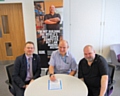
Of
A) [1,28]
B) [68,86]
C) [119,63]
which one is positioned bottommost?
[119,63]

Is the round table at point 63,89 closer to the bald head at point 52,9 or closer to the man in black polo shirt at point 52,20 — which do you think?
the man in black polo shirt at point 52,20

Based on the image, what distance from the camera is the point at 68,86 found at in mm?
1828

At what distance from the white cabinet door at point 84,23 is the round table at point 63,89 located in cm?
226

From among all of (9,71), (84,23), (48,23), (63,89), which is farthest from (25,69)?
(84,23)

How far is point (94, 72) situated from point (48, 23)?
206 centimetres

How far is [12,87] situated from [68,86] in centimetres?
84

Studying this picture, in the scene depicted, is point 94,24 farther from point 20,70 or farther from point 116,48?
point 20,70

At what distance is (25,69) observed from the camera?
217 cm

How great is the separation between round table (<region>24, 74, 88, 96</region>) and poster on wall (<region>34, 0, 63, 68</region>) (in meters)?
1.78

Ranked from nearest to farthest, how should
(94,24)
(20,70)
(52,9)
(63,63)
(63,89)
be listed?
(63,89)
(20,70)
(63,63)
(52,9)
(94,24)

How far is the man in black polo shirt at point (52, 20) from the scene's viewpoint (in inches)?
139

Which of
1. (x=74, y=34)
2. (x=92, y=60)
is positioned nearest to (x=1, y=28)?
(x=74, y=34)

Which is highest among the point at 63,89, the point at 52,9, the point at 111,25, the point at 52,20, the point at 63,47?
the point at 52,9

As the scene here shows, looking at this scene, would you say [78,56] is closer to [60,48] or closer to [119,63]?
[119,63]
